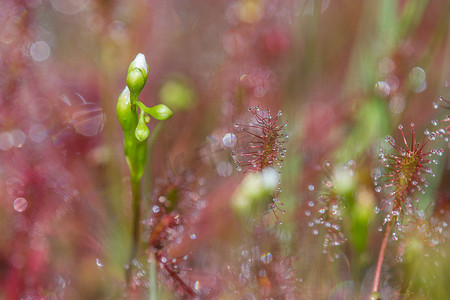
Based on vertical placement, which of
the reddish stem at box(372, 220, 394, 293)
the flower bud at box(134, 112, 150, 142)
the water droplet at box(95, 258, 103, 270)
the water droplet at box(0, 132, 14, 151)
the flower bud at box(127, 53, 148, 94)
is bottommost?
the water droplet at box(0, 132, 14, 151)

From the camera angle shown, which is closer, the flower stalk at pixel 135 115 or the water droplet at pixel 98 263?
the flower stalk at pixel 135 115

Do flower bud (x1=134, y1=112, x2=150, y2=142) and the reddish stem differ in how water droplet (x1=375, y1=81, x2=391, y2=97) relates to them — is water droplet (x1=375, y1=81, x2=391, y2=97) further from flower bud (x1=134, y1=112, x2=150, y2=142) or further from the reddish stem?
flower bud (x1=134, y1=112, x2=150, y2=142)

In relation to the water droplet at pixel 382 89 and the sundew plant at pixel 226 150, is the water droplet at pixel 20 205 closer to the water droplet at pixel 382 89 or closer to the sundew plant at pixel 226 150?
the sundew plant at pixel 226 150

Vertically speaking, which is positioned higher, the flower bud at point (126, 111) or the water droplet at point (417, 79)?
the water droplet at point (417, 79)

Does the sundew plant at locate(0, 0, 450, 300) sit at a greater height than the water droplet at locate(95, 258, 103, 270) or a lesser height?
greater

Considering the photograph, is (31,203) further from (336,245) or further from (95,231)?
(336,245)

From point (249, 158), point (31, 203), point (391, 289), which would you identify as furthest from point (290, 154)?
point (31, 203)

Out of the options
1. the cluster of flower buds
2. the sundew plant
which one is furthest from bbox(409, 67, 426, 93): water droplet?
the cluster of flower buds

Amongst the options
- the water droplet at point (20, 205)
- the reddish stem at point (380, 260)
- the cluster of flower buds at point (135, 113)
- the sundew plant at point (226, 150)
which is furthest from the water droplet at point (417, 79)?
the water droplet at point (20, 205)
